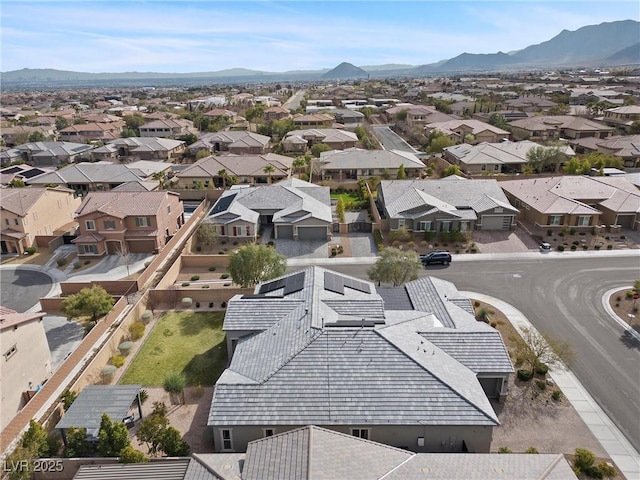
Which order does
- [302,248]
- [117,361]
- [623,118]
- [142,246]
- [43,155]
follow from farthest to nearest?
[623,118]
[43,155]
[302,248]
[142,246]
[117,361]

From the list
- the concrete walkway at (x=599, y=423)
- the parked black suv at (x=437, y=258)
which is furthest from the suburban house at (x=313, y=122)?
the concrete walkway at (x=599, y=423)

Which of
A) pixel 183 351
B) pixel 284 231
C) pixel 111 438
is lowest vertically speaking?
pixel 183 351

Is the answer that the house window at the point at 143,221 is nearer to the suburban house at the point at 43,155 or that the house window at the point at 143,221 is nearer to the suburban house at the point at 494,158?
the suburban house at the point at 494,158

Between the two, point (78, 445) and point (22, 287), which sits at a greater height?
point (78, 445)

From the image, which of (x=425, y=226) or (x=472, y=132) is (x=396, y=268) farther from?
(x=472, y=132)

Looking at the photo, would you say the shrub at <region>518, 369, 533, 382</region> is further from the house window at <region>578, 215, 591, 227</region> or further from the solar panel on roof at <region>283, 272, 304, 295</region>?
the house window at <region>578, 215, 591, 227</region>

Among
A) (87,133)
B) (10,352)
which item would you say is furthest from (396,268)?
(87,133)

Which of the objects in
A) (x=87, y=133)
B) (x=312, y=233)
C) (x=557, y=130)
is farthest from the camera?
(x=87, y=133)
